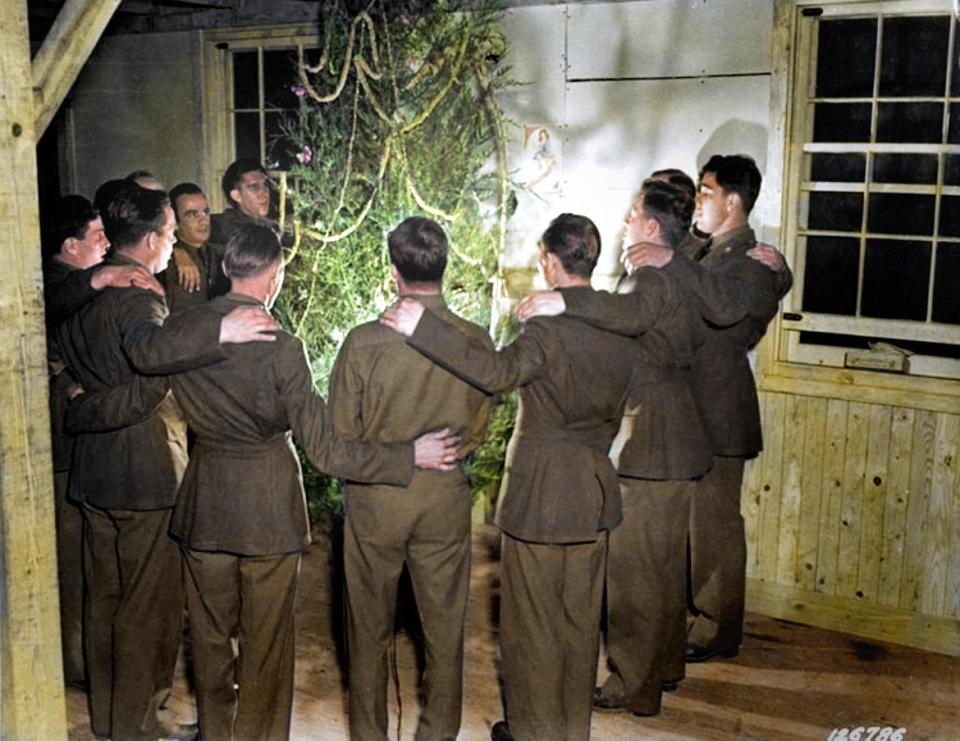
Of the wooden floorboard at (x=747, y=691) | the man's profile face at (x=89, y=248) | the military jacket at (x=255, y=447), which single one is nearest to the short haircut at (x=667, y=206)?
the military jacket at (x=255, y=447)

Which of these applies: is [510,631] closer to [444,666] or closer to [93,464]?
[444,666]

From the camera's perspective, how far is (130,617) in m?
4.55

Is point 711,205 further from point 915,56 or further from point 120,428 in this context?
point 120,428

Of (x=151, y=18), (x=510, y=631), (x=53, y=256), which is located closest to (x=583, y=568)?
(x=510, y=631)

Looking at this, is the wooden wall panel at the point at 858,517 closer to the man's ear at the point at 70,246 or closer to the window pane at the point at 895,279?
the window pane at the point at 895,279

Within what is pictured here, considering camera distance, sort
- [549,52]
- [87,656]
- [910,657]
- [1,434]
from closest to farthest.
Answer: [1,434], [87,656], [910,657], [549,52]

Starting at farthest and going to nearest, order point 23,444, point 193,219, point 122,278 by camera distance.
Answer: point 193,219, point 122,278, point 23,444

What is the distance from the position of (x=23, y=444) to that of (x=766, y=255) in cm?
334

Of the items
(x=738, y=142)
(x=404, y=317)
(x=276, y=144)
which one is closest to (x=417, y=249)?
(x=404, y=317)

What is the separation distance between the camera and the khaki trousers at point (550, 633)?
4449mm

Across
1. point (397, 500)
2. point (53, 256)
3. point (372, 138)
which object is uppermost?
point (372, 138)

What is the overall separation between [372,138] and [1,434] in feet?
9.22

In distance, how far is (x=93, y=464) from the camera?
4602 mm

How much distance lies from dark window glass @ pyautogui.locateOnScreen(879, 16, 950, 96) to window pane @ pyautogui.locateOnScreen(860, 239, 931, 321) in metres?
0.70
